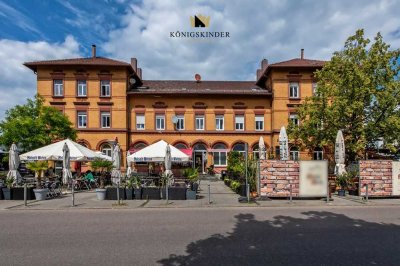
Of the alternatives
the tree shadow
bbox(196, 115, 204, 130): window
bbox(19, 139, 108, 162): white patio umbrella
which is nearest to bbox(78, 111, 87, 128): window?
bbox(196, 115, 204, 130): window

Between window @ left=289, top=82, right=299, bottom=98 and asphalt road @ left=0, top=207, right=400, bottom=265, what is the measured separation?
70.8 feet

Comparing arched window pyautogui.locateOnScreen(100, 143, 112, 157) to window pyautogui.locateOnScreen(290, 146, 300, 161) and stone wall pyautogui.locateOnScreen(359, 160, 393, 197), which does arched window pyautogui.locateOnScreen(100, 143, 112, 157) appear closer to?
window pyautogui.locateOnScreen(290, 146, 300, 161)

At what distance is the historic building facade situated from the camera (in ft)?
98.1

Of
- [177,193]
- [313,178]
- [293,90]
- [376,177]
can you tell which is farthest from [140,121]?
→ [376,177]

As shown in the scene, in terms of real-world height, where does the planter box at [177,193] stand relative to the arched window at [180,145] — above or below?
below

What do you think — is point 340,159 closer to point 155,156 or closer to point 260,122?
point 155,156

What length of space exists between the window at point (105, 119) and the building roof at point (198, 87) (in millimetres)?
3386

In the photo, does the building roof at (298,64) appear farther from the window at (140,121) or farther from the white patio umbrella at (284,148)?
the white patio umbrella at (284,148)

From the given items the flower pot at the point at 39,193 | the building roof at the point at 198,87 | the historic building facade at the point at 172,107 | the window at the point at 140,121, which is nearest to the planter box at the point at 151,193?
the flower pot at the point at 39,193

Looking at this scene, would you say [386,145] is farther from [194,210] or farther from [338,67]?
[194,210]

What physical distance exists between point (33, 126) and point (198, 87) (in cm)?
1813

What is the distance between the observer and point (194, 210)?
35.4ft

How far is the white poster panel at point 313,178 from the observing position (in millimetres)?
13211

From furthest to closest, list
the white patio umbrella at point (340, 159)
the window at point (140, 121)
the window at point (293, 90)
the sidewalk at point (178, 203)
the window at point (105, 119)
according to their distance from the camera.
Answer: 1. the window at point (140, 121)
2. the window at point (293, 90)
3. the window at point (105, 119)
4. the white patio umbrella at point (340, 159)
5. the sidewalk at point (178, 203)
